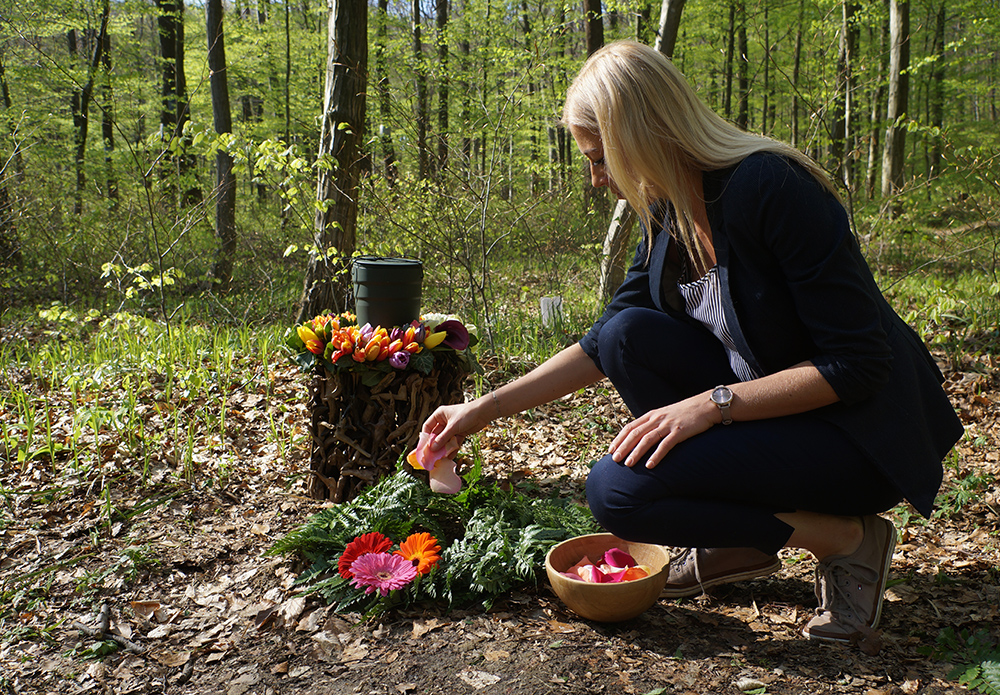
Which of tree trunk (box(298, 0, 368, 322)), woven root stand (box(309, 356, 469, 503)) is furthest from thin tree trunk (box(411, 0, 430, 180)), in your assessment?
woven root stand (box(309, 356, 469, 503))

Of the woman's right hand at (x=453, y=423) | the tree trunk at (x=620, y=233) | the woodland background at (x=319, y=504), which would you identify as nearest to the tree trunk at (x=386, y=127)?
the woodland background at (x=319, y=504)

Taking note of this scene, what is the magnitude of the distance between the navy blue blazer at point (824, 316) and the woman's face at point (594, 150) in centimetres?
27

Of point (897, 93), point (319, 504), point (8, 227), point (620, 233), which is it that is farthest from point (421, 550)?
point (897, 93)

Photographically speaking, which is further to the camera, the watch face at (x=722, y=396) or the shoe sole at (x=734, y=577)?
the shoe sole at (x=734, y=577)

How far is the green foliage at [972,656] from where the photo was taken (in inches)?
59.5

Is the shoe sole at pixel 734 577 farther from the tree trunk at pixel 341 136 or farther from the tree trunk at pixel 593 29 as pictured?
the tree trunk at pixel 593 29

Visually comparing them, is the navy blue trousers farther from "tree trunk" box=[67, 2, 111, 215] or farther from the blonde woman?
"tree trunk" box=[67, 2, 111, 215]

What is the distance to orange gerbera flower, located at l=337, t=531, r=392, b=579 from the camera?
202 centimetres

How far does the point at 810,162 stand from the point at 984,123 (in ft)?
49.9

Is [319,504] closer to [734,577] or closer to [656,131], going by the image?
[734,577]

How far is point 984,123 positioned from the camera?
13.6 m

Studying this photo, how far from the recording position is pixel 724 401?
1671mm

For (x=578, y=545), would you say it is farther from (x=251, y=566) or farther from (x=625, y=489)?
(x=251, y=566)

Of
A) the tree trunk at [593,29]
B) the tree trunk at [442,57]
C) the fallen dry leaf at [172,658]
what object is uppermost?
the tree trunk at [442,57]
